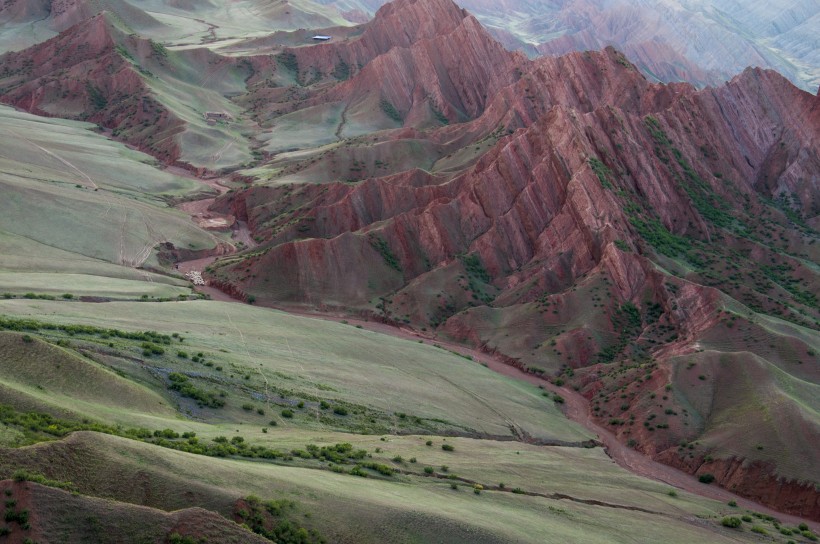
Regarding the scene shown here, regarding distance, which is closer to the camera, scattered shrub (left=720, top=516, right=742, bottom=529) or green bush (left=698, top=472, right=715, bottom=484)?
scattered shrub (left=720, top=516, right=742, bottom=529)

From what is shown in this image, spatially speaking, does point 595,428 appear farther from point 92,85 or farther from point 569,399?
point 92,85

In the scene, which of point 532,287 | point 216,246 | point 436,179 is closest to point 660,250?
point 532,287

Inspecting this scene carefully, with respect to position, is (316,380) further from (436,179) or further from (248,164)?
(248,164)

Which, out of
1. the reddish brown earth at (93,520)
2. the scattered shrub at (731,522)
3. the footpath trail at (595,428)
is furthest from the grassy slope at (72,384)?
the footpath trail at (595,428)

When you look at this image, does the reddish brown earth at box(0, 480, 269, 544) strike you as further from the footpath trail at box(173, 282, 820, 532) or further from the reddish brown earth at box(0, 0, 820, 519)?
the reddish brown earth at box(0, 0, 820, 519)

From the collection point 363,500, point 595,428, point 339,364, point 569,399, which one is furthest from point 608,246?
point 363,500

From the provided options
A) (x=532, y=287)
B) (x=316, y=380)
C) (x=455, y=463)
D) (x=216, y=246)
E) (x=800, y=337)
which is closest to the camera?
(x=455, y=463)

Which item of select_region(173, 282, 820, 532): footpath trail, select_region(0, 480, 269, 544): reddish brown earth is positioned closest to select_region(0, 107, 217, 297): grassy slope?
select_region(173, 282, 820, 532): footpath trail
